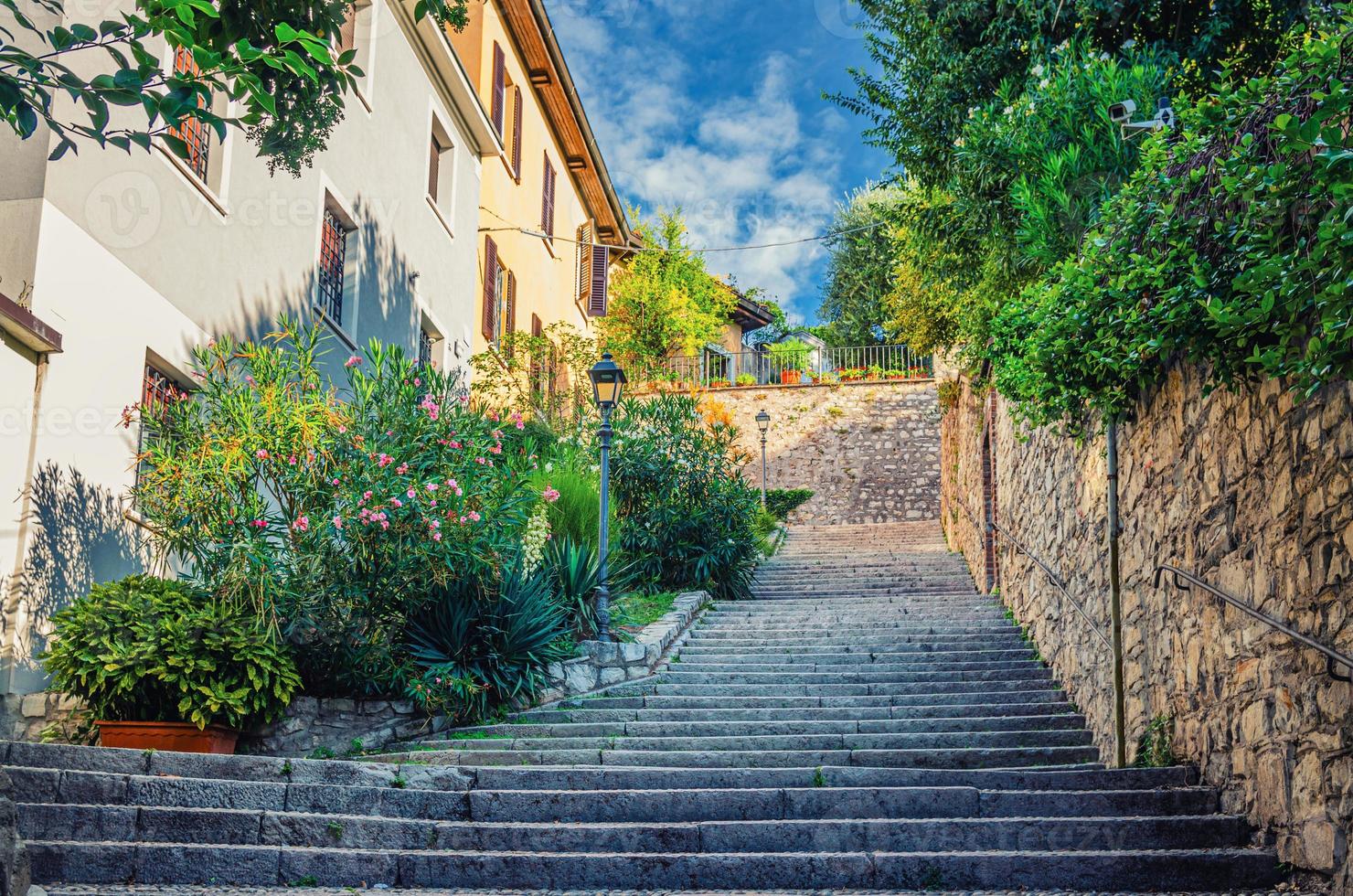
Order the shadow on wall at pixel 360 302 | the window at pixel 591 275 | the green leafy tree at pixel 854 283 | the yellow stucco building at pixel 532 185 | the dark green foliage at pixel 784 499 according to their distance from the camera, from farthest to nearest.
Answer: the green leafy tree at pixel 854 283, the dark green foliage at pixel 784 499, the window at pixel 591 275, the yellow stucco building at pixel 532 185, the shadow on wall at pixel 360 302

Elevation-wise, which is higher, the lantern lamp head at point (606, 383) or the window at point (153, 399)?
the lantern lamp head at point (606, 383)

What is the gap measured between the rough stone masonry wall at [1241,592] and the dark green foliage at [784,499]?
17.9 meters

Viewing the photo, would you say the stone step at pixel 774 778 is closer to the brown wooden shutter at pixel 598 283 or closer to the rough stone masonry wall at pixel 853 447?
the brown wooden shutter at pixel 598 283

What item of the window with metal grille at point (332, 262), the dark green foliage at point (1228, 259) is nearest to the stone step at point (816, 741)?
the dark green foliage at point (1228, 259)

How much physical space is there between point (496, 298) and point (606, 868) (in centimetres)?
1406

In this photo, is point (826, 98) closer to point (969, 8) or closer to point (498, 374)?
point (969, 8)

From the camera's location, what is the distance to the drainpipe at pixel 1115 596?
703 cm

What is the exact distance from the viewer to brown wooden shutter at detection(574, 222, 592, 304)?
25234 mm

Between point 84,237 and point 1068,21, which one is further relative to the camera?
point 1068,21

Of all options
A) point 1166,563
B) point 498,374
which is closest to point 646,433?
point 498,374

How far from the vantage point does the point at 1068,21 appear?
1148 cm

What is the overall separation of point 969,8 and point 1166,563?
742 cm

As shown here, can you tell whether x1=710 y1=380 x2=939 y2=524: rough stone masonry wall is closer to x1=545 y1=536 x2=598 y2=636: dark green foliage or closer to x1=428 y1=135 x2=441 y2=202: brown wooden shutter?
x1=428 y1=135 x2=441 y2=202: brown wooden shutter

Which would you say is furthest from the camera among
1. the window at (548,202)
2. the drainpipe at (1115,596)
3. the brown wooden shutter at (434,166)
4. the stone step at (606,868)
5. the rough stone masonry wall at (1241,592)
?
the window at (548,202)
